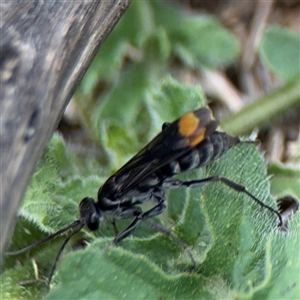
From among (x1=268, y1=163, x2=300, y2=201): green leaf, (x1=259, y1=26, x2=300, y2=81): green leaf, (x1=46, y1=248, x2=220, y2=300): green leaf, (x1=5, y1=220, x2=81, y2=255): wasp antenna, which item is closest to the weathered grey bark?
(x1=46, y1=248, x2=220, y2=300): green leaf

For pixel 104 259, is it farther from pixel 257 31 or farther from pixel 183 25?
pixel 257 31

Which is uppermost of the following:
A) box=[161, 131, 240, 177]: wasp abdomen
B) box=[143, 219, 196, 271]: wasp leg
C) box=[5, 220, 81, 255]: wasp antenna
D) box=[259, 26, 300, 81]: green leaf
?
box=[5, 220, 81, 255]: wasp antenna

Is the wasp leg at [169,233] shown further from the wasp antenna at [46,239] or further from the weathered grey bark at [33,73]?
the weathered grey bark at [33,73]

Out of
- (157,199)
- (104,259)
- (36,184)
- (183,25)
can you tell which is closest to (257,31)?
(183,25)

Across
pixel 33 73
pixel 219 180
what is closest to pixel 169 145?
Result: pixel 219 180

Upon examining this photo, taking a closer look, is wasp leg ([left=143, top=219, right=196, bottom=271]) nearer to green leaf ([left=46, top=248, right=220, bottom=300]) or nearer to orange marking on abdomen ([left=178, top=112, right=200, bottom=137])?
green leaf ([left=46, top=248, right=220, bottom=300])

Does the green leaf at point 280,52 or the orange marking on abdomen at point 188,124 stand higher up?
the orange marking on abdomen at point 188,124

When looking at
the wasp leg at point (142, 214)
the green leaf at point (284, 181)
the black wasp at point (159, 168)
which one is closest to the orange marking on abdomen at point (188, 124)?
the black wasp at point (159, 168)

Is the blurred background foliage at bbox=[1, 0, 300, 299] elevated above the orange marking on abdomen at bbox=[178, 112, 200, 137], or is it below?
below
